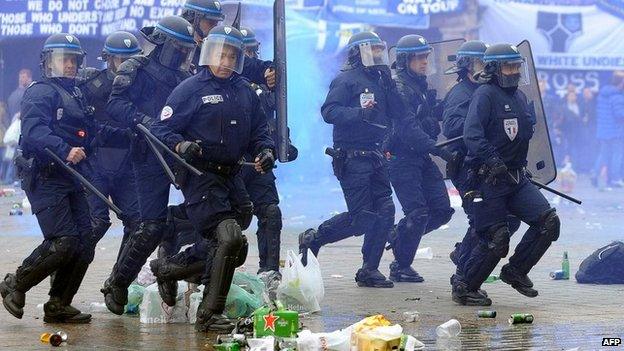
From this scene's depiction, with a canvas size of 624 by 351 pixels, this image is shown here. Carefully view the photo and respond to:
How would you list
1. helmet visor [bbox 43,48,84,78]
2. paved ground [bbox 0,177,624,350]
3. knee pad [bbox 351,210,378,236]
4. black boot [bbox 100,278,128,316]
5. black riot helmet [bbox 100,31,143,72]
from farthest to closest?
knee pad [bbox 351,210,378,236], black riot helmet [bbox 100,31,143,72], black boot [bbox 100,278,128,316], helmet visor [bbox 43,48,84,78], paved ground [bbox 0,177,624,350]

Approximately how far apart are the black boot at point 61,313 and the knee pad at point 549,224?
3294mm

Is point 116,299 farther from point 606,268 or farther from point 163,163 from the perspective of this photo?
point 606,268

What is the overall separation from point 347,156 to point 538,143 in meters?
1.61

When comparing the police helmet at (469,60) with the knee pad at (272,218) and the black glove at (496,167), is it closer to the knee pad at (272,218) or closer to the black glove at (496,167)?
the black glove at (496,167)

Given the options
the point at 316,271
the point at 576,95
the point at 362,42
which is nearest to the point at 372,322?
the point at 316,271

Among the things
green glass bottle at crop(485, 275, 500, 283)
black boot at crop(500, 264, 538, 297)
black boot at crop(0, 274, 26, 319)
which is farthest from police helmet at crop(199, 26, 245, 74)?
green glass bottle at crop(485, 275, 500, 283)

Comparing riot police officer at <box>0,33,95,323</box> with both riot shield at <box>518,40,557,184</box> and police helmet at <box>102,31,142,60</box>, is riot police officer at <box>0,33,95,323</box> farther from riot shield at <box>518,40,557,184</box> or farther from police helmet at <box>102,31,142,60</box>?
riot shield at <box>518,40,557,184</box>

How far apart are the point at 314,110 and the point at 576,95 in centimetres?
624

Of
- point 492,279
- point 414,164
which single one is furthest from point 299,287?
point 492,279

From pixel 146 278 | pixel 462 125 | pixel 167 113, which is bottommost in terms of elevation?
pixel 146 278

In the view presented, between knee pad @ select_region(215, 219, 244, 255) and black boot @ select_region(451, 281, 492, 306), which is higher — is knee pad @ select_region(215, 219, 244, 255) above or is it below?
above

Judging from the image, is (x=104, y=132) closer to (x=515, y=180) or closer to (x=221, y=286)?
(x=221, y=286)

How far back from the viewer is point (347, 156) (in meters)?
12.2

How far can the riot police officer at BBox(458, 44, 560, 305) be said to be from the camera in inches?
424
